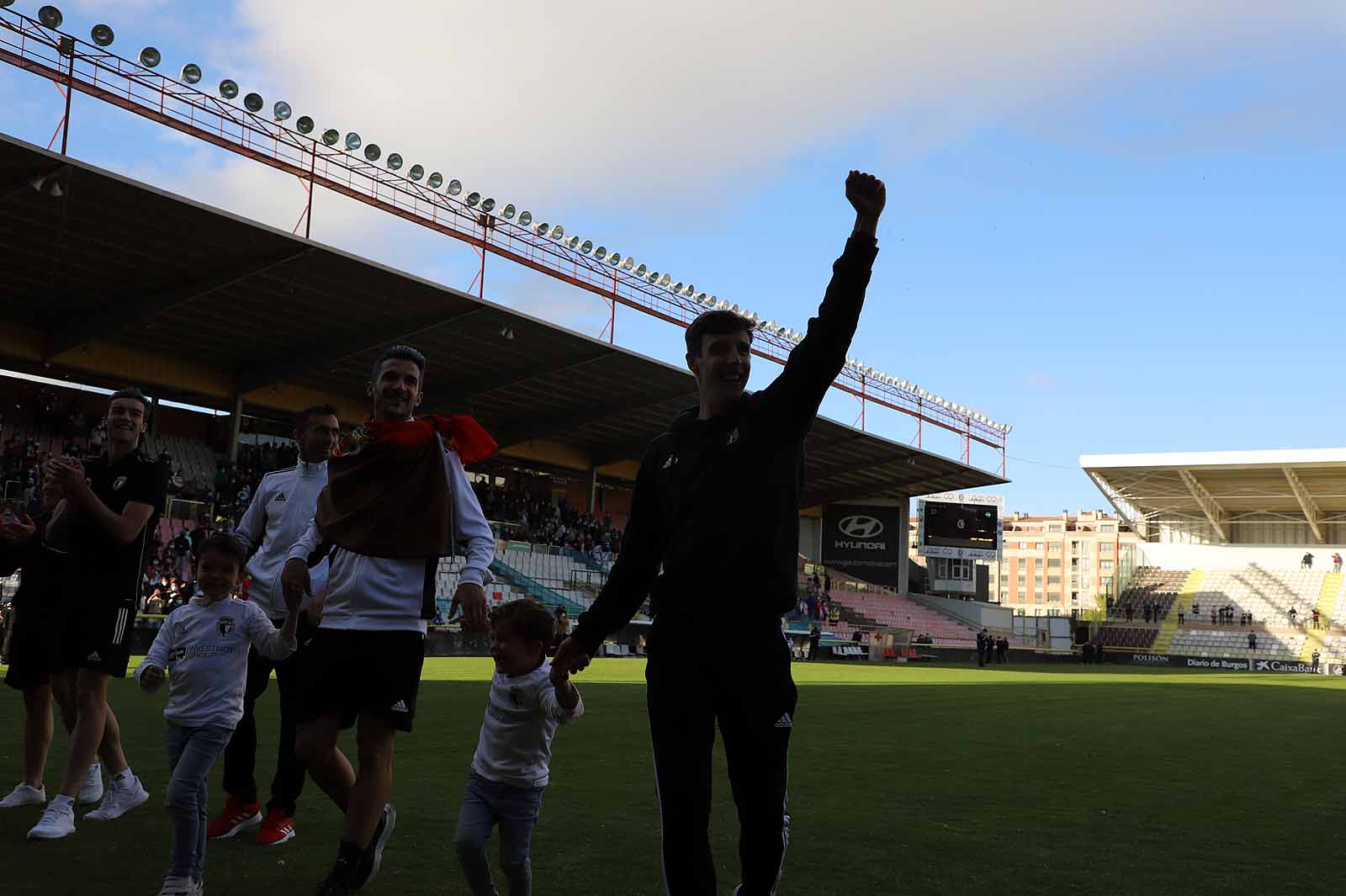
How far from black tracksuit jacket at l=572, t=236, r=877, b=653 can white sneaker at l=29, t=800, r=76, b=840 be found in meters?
3.02

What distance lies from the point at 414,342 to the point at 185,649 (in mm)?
30289

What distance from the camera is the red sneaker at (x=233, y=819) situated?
217 inches

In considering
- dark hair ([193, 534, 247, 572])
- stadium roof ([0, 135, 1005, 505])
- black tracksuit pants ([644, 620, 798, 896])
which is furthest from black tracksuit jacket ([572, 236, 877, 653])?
stadium roof ([0, 135, 1005, 505])

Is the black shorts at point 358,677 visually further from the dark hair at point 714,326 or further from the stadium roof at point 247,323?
the stadium roof at point 247,323

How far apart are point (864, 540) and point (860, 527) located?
2.43ft

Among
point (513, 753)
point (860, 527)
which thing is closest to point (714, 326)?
point (513, 753)

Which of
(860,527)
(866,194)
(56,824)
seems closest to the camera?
(866,194)

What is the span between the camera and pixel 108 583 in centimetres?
577

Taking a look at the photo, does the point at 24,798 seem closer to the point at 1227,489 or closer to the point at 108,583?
the point at 108,583

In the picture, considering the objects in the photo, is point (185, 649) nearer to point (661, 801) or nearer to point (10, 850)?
point (10, 850)

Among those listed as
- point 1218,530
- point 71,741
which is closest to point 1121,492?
point 1218,530

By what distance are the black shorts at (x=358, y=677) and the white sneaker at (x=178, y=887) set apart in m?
0.65

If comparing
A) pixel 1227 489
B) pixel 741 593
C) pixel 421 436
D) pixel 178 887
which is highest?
pixel 1227 489

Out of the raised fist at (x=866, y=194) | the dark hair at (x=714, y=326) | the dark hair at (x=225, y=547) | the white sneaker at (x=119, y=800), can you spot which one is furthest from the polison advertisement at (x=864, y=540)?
the raised fist at (x=866, y=194)
